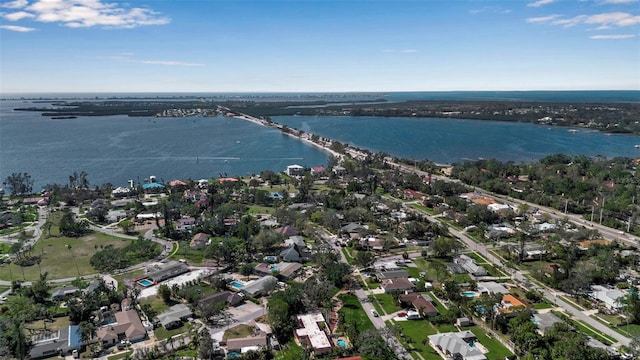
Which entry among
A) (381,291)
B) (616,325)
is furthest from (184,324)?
(616,325)

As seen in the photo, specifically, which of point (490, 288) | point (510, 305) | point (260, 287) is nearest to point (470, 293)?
point (490, 288)

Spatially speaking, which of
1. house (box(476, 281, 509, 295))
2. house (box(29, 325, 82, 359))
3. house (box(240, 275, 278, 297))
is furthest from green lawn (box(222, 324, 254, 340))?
house (box(476, 281, 509, 295))

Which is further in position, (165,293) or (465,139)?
(465,139)

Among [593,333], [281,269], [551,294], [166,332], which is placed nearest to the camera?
[593,333]

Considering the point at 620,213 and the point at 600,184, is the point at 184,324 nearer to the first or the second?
the point at 620,213

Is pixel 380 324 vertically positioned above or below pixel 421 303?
below

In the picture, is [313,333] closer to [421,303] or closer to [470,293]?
[421,303]
